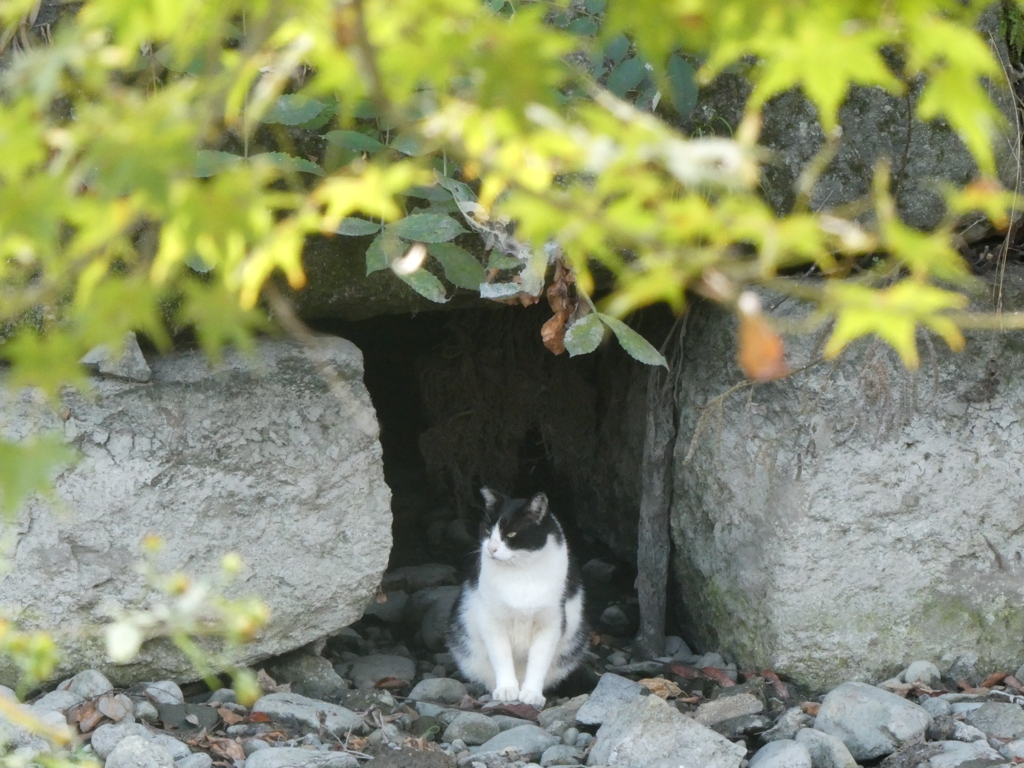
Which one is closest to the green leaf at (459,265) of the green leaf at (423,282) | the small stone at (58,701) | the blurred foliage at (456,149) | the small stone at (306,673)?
the green leaf at (423,282)

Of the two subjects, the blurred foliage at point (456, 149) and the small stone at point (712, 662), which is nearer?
the blurred foliage at point (456, 149)

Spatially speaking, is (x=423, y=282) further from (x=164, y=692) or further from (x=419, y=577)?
(x=419, y=577)

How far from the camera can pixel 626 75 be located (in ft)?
10.7

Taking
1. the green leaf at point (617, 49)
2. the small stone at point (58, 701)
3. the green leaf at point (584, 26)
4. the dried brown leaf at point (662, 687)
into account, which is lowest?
the dried brown leaf at point (662, 687)

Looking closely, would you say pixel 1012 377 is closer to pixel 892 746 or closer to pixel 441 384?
pixel 892 746

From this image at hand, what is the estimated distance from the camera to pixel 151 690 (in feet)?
11.6

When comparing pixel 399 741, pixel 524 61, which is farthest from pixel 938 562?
pixel 524 61

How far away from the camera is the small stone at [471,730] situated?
3502mm

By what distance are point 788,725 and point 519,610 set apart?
1.09 meters

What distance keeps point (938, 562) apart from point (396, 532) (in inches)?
96.7

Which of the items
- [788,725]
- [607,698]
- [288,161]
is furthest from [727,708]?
[288,161]

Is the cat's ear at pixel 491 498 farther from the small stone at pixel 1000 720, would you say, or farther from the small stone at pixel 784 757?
the small stone at pixel 1000 720

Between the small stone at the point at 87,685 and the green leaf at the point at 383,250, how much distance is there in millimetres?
1405

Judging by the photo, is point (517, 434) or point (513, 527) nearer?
point (513, 527)
